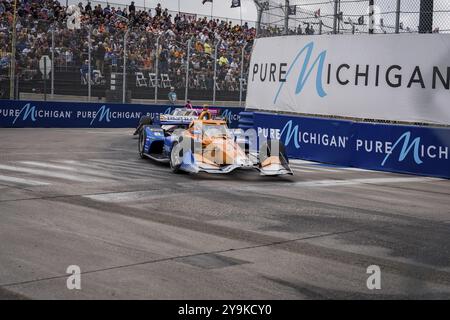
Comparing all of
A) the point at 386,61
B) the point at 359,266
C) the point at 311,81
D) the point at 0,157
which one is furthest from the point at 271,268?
the point at 311,81

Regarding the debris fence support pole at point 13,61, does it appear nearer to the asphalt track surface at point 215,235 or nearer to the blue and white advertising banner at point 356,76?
the blue and white advertising banner at point 356,76

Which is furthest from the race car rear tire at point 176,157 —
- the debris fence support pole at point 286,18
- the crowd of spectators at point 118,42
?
the crowd of spectators at point 118,42

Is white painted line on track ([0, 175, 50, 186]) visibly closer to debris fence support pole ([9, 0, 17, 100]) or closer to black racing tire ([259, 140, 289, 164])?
black racing tire ([259, 140, 289, 164])

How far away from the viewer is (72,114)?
94.9 feet

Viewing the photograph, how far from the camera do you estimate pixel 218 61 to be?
3159 cm

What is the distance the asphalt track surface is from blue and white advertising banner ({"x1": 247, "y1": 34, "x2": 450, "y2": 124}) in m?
3.11

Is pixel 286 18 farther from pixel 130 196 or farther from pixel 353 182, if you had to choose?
pixel 130 196

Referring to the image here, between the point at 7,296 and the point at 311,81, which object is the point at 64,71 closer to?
the point at 311,81

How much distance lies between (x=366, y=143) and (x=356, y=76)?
2.13m

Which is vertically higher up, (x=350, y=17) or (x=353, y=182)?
(x=350, y=17)

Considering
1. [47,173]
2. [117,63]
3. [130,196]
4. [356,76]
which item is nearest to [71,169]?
[47,173]

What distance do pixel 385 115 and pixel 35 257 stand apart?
1285 cm

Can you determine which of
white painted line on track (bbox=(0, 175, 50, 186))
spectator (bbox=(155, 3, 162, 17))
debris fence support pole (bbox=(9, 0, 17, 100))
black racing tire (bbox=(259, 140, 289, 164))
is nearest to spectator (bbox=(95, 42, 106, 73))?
debris fence support pole (bbox=(9, 0, 17, 100))
